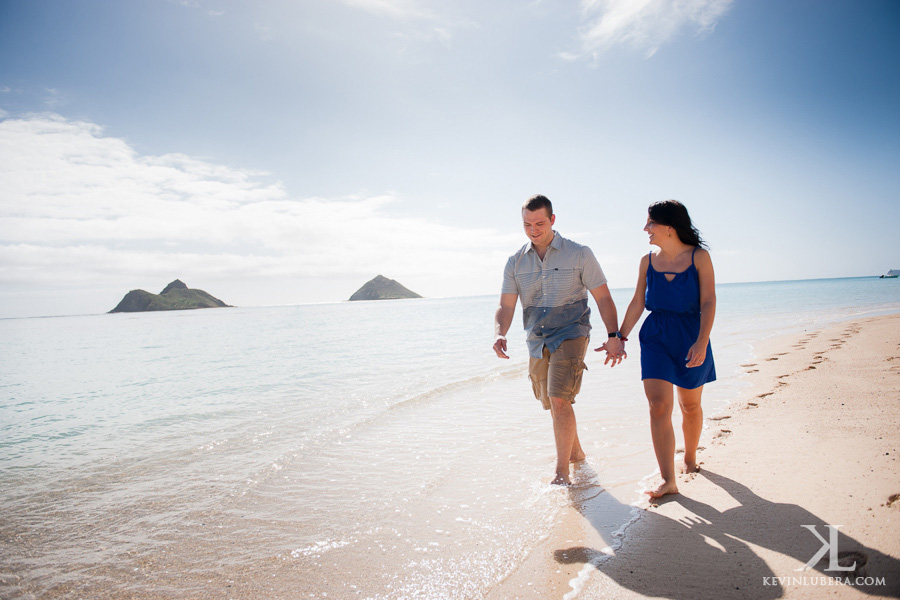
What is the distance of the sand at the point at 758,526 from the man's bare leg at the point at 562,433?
209 millimetres

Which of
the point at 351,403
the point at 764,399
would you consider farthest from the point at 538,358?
the point at 351,403

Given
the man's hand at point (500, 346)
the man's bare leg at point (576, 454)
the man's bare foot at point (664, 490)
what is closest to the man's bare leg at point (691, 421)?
the man's bare foot at point (664, 490)

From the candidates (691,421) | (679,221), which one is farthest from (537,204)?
(691,421)

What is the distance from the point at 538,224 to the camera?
Result: 401 centimetres

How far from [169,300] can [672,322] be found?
194354 mm

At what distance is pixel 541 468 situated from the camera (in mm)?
4477

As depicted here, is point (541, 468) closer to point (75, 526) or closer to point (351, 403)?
point (75, 526)

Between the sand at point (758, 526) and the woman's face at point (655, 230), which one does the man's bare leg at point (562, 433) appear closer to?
the sand at point (758, 526)

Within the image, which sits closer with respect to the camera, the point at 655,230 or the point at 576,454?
the point at 655,230

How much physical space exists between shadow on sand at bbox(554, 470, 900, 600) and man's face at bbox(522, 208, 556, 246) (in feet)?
7.66

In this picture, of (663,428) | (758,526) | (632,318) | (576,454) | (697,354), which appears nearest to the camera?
(758,526)

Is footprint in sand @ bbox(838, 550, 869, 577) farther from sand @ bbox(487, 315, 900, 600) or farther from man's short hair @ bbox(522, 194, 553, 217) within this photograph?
man's short hair @ bbox(522, 194, 553, 217)

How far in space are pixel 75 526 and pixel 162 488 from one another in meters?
0.85

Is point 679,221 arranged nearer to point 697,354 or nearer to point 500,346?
point 697,354
